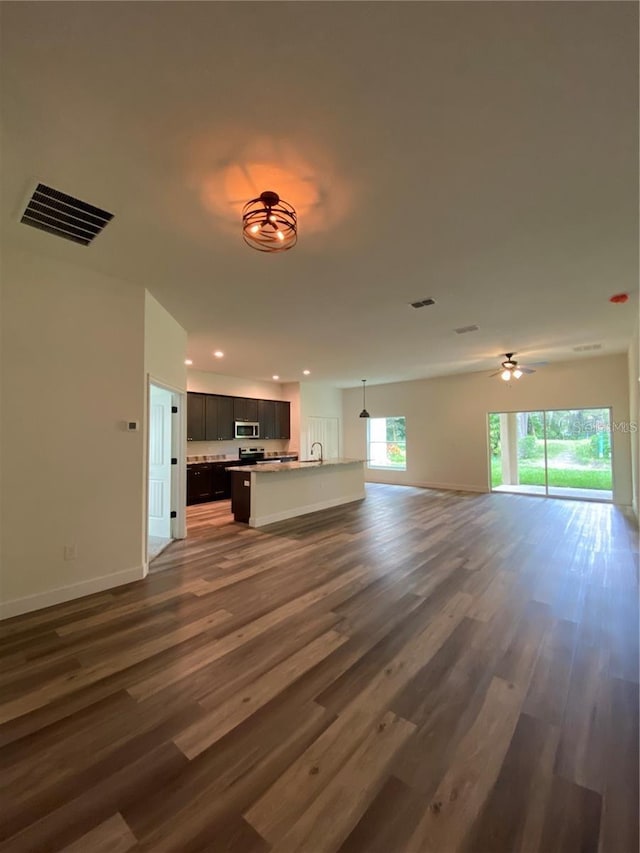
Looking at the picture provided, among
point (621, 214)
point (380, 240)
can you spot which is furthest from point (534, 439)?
point (380, 240)

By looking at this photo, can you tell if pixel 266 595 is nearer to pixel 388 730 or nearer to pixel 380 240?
pixel 388 730

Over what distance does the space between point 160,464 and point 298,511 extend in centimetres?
252

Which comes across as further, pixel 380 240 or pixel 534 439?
pixel 534 439

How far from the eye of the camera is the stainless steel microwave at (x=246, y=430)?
8.71 m

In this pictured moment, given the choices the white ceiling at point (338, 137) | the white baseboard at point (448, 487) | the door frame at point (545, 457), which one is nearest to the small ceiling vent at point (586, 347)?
the door frame at point (545, 457)

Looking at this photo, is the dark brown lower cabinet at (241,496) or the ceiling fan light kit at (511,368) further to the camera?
the ceiling fan light kit at (511,368)

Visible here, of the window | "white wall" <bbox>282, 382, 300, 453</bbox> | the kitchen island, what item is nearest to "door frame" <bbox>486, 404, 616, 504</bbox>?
the window

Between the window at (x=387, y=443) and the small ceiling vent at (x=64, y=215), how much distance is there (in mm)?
8838

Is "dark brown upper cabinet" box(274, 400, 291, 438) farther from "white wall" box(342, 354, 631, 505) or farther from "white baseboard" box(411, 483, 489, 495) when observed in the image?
"white baseboard" box(411, 483, 489, 495)

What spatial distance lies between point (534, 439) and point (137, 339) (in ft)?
28.0

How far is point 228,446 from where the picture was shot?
345 inches

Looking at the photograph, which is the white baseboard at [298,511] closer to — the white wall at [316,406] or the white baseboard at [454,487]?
the white baseboard at [454,487]

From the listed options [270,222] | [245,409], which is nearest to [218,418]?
[245,409]

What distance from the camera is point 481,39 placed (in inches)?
53.0
